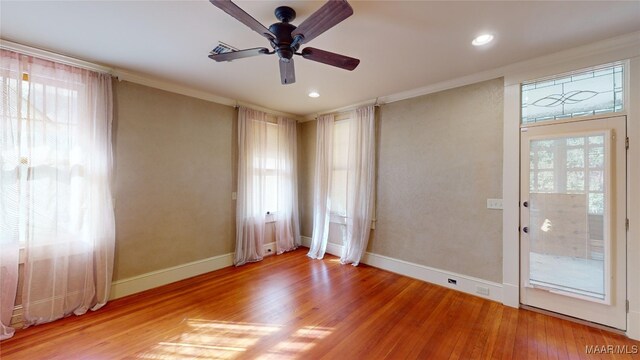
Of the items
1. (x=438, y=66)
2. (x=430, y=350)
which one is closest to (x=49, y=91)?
(x=438, y=66)

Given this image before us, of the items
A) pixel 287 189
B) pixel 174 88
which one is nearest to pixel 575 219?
pixel 287 189

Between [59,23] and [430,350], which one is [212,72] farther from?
[430,350]

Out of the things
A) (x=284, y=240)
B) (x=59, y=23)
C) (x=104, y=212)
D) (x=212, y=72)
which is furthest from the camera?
(x=284, y=240)

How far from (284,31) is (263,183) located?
3.00 metres

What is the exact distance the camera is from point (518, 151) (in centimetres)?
288

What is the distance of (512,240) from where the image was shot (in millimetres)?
2916

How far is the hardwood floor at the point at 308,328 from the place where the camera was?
84.0 inches

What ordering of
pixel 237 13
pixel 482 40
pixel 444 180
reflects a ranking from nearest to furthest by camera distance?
pixel 237 13
pixel 482 40
pixel 444 180

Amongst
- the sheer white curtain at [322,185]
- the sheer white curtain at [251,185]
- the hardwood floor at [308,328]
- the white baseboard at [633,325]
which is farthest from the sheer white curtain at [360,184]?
the white baseboard at [633,325]

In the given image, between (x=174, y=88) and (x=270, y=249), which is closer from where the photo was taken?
(x=174, y=88)

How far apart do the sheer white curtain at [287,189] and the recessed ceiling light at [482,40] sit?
3390 millimetres

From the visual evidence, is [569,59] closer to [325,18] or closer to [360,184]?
[325,18]

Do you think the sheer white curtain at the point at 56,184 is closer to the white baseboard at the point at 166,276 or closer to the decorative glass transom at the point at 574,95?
the white baseboard at the point at 166,276

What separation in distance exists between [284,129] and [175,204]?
7.77ft
